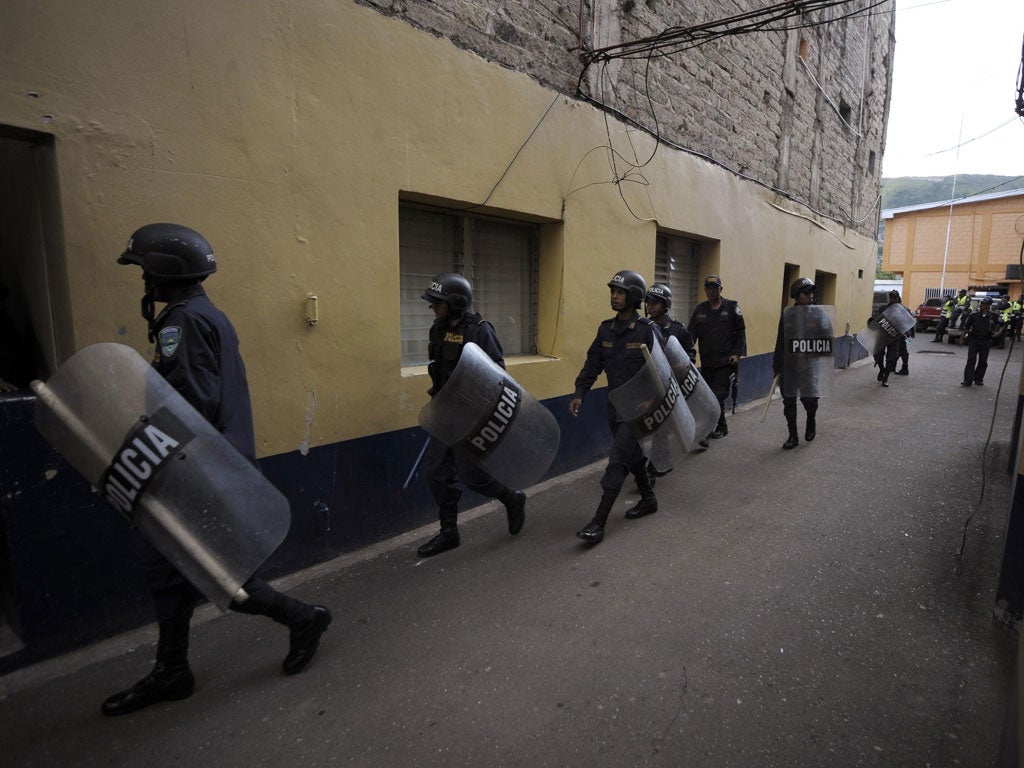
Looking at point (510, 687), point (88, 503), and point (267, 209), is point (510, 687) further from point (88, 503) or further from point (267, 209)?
point (267, 209)

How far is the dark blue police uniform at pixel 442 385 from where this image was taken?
10.8ft

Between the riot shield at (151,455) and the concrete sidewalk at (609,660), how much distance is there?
723 mm

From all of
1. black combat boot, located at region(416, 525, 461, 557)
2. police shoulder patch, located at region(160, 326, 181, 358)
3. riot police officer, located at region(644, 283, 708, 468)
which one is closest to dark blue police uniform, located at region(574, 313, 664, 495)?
riot police officer, located at region(644, 283, 708, 468)

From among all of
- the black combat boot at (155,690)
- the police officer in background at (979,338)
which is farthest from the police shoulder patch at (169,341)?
the police officer in background at (979,338)

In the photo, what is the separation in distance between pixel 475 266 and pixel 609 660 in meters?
3.12

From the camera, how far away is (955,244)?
32688 mm

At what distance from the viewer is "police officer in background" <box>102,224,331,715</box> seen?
2.03 meters

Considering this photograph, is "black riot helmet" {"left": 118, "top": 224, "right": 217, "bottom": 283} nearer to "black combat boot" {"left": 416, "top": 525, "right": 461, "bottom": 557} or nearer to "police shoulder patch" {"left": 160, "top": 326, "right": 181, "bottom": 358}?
"police shoulder patch" {"left": 160, "top": 326, "right": 181, "bottom": 358}

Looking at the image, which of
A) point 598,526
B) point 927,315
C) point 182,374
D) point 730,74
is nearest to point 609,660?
point 598,526

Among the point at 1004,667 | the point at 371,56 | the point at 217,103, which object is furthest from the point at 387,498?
the point at 1004,667

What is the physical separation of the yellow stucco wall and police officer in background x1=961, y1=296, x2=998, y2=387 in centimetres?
916

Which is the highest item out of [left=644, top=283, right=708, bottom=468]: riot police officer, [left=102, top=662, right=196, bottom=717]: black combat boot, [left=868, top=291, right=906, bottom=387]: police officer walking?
[left=644, top=283, right=708, bottom=468]: riot police officer

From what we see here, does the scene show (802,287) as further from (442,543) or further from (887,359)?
(887,359)

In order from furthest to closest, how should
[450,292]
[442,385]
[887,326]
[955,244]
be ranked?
[955,244] → [887,326] → [442,385] → [450,292]
